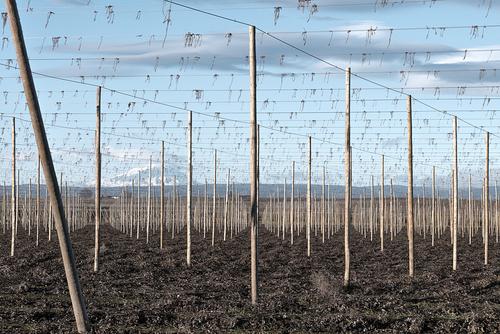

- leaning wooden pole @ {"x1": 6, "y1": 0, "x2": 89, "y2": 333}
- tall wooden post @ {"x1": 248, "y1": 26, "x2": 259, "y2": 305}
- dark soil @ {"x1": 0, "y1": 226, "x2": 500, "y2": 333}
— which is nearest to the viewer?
leaning wooden pole @ {"x1": 6, "y1": 0, "x2": 89, "y2": 333}

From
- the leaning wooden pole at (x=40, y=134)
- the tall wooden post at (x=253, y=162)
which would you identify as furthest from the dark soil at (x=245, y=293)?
the leaning wooden pole at (x=40, y=134)

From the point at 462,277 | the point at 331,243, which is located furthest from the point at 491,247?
the point at 462,277

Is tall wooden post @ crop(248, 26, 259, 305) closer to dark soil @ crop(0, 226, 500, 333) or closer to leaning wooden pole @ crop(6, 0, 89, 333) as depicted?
dark soil @ crop(0, 226, 500, 333)

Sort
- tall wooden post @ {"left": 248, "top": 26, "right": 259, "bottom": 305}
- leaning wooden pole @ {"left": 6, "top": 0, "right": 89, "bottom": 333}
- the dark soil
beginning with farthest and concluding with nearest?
tall wooden post @ {"left": 248, "top": 26, "right": 259, "bottom": 305} < the dark soil < leaning wooden pole @ {"left": 6, "top": 0, "right": 89, "bottom": 333}

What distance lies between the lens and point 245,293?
869 inches

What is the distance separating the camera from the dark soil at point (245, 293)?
52.0ft

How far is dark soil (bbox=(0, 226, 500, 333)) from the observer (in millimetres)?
15836

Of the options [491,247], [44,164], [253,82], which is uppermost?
[253,82]

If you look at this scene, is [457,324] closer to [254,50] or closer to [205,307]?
[205,307]

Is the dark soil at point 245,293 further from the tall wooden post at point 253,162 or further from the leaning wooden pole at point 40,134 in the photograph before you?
the leaning wooden pole at point 40,134

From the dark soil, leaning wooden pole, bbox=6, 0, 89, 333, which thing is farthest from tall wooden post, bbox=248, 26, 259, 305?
leaning wooden pole, bbox=6, 0, 89, 333

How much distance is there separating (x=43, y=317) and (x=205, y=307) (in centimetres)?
340

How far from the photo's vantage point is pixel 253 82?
1898 centimetres

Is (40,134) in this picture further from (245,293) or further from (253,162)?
(245,293)
